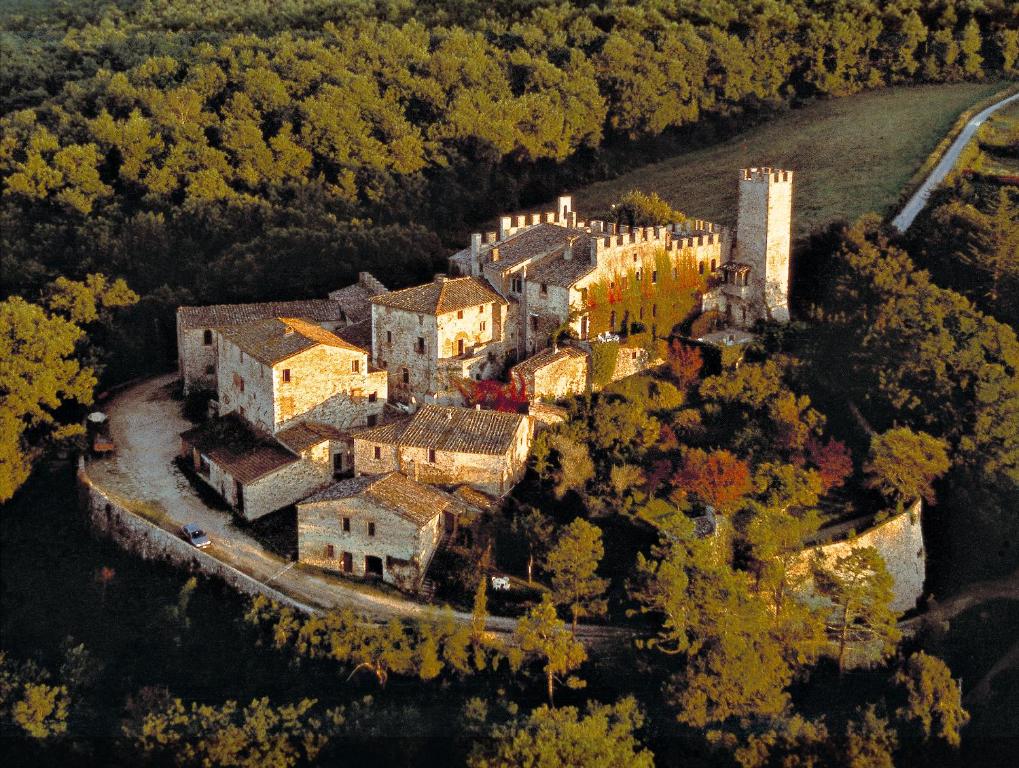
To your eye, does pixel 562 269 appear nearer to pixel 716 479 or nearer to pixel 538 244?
pixel 538 244

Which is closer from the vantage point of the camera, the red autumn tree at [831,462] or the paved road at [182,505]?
the paved road at [182,505]

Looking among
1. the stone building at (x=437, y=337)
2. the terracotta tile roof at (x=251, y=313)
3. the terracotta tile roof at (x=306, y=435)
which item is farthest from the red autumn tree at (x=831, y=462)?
the terracotta tile roof at (x=251, y=313)

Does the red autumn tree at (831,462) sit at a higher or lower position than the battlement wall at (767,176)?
lower

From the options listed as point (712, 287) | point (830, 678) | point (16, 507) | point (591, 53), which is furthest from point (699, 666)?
point (591, 53)

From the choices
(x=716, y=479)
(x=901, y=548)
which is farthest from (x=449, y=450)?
(x=901, y=548)

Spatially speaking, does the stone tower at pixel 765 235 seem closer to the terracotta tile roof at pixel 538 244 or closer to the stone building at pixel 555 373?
the terracotta tile roof at pixel 538 244

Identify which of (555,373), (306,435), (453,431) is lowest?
(306,435)

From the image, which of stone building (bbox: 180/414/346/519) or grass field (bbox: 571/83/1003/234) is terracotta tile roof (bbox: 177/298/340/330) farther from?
grass field (bbox: 571/83/1003/234)
